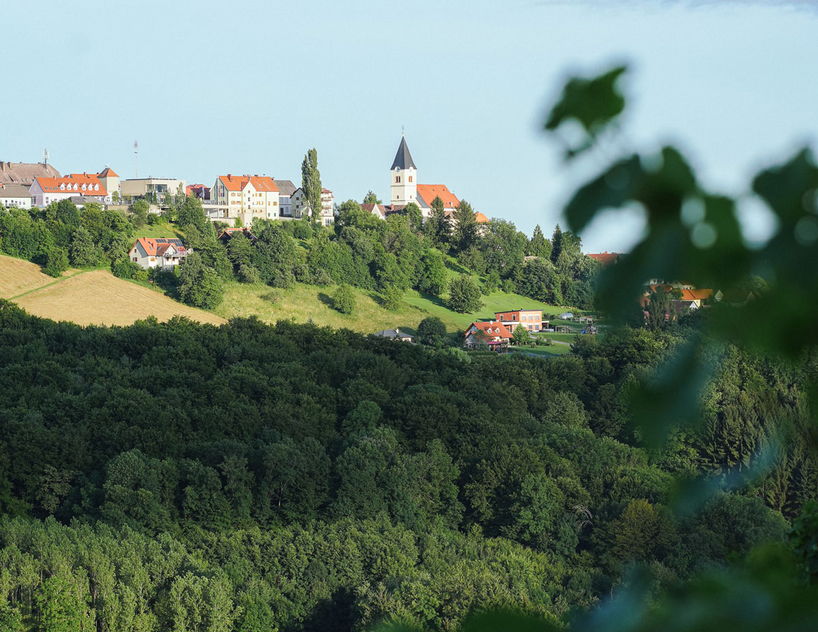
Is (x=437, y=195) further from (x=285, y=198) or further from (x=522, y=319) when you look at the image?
(x=522, y=319)

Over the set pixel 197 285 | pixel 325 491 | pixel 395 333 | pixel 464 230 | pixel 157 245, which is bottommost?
pixel 325 491

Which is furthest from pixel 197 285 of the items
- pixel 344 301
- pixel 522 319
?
pixel 522 319

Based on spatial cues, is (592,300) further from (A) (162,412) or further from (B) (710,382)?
(A) (162,412)

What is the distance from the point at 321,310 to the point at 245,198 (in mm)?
23238

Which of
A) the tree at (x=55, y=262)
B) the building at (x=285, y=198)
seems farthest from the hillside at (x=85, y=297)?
the building at (x=285, y=198)

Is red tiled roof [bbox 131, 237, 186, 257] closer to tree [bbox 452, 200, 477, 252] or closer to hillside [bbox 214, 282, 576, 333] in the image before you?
hillside [bbox 214, 282, 576, 333]

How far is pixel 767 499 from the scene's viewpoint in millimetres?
28562

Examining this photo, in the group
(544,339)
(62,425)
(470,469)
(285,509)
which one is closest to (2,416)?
(62,425)

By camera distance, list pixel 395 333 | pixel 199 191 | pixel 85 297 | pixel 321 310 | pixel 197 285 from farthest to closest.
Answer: pixel 199 191 < pixel 321 310 < pixel 395 333 < pixel 197 285 < pixel 85 297

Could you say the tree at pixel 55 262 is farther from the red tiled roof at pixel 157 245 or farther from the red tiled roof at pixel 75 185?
the red tiled roof at pixel 75 185

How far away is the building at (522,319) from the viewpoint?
7006 centimetres

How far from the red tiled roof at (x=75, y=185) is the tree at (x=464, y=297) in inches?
1467

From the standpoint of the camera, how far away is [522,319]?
7081cm

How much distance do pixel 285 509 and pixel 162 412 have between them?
22.8ft
